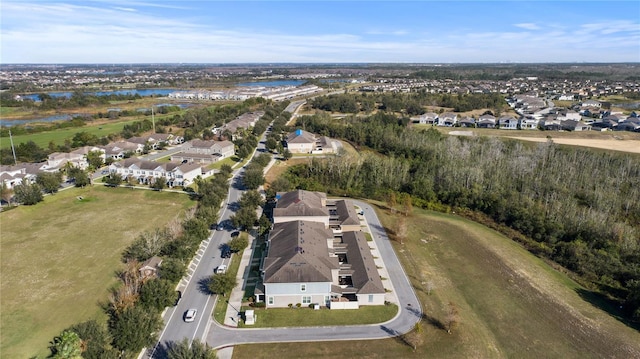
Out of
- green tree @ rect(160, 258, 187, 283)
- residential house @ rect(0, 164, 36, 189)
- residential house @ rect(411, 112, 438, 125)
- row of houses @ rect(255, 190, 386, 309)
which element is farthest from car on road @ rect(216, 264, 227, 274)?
residential house @ rect(411, 112, 438, 125)

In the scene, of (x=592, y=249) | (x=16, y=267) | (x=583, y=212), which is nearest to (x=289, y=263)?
(x=16, y=267)

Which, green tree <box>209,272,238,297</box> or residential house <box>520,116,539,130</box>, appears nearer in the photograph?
green tree <box>209,272,238,297</box>

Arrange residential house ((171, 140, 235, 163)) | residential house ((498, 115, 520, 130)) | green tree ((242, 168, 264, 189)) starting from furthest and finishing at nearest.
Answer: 1. residential house ((498, 115, 520, 130))
2. residential house ((171, 140, 235, 163))
3. green tree ((242, 168, 264, 189))

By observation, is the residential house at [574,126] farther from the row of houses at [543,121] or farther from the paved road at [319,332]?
the paved road at [319,332]

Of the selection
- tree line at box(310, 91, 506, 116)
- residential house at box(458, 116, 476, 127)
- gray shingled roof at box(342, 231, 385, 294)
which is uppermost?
tree line at box(310, 91, 506, 116)

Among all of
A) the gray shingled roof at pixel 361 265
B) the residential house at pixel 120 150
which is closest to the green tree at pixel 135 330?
the gray shingled roof at pixel 361 265

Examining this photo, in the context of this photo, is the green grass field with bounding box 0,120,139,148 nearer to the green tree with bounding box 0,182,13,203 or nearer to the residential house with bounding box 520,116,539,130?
the green tree with bounding box 0,182,13,203

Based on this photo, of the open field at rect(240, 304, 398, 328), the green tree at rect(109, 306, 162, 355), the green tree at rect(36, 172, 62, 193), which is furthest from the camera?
the green tree at rect(36, 172, 62, 193)
